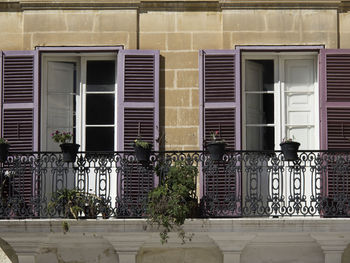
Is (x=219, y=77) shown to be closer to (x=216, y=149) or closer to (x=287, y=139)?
(x=216, y=149)

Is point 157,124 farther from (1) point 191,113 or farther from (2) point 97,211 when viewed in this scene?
(2) point 97,211

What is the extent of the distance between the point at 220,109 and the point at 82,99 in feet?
6.06

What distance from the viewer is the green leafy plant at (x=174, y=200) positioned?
12652mm

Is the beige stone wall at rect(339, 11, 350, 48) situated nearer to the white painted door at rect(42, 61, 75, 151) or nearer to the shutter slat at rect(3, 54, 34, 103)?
the white painted door at rect(42, 61, 75, 151)

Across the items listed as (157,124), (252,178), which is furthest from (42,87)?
(252,178)

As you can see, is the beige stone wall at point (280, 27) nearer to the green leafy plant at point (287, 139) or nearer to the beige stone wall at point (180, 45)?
the beige stone wall at point (180, 45)

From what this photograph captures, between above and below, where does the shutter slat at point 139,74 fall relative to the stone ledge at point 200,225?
above

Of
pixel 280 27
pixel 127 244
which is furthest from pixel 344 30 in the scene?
pixel 127 244

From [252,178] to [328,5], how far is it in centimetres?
254

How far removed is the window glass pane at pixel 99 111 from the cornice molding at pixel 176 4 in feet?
3.99

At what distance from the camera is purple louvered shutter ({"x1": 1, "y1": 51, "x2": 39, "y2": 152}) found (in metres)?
13.6

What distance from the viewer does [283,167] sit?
13.1 meters

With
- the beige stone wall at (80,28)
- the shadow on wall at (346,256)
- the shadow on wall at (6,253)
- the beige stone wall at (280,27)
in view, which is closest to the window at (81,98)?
the beige stone wall at (80,28)

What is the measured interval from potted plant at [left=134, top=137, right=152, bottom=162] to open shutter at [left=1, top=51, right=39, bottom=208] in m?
Result: 1.37
